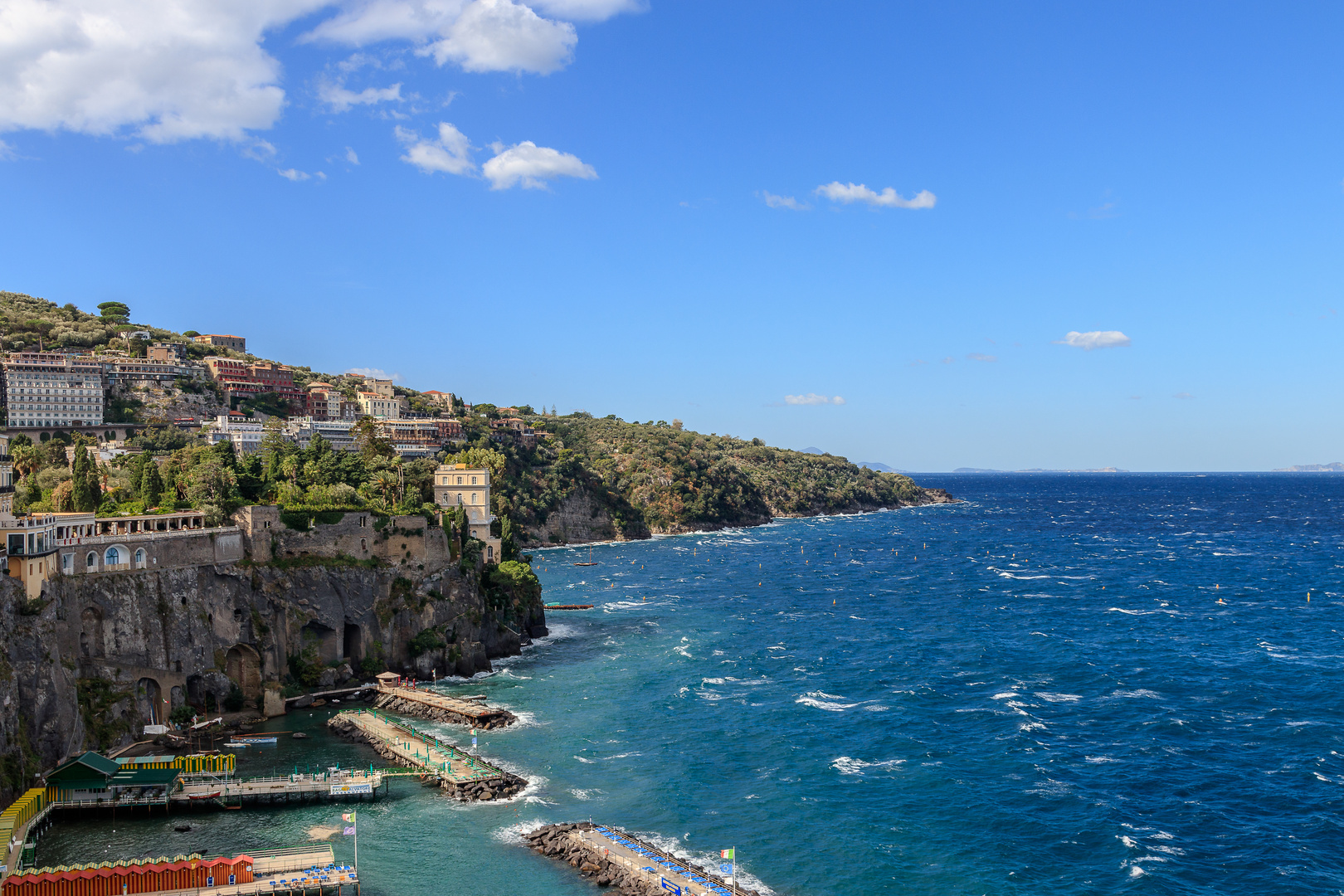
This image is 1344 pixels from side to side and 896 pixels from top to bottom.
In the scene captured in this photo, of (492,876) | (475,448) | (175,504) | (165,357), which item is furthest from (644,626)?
(165,357)

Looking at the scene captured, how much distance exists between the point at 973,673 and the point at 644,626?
3604cm

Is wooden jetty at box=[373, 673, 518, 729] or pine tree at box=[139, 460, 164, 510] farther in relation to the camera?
pine tree at box=[139, 460, 164, 510]

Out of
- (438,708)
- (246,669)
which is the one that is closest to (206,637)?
(246,669)

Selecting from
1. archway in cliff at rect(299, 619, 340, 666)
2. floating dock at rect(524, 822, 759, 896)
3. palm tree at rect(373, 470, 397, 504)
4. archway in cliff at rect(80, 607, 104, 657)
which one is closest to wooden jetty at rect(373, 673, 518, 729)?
archway in cliff at rect(299, 619, 340, 666)

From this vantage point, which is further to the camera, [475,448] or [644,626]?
[475,448]

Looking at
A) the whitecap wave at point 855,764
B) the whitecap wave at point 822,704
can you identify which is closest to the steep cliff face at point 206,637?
the whitecap wave at point 822,704

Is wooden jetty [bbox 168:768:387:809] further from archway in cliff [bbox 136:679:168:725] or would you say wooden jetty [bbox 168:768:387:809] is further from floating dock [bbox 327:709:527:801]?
archway in cliff [bbox 136:679:168:725]

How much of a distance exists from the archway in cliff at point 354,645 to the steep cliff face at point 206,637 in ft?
0.52

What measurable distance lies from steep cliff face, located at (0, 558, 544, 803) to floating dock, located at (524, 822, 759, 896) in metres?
28.8

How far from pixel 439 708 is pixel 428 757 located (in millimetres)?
11749

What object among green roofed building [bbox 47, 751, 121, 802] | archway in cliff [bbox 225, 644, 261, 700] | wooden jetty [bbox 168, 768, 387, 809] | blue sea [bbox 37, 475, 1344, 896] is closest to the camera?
blue sea [bbox 37, 475, 1344, 896]

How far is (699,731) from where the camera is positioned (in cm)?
6331

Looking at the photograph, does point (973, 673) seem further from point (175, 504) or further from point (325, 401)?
point (325, 401)

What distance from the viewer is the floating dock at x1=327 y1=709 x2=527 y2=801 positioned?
52891 mm
